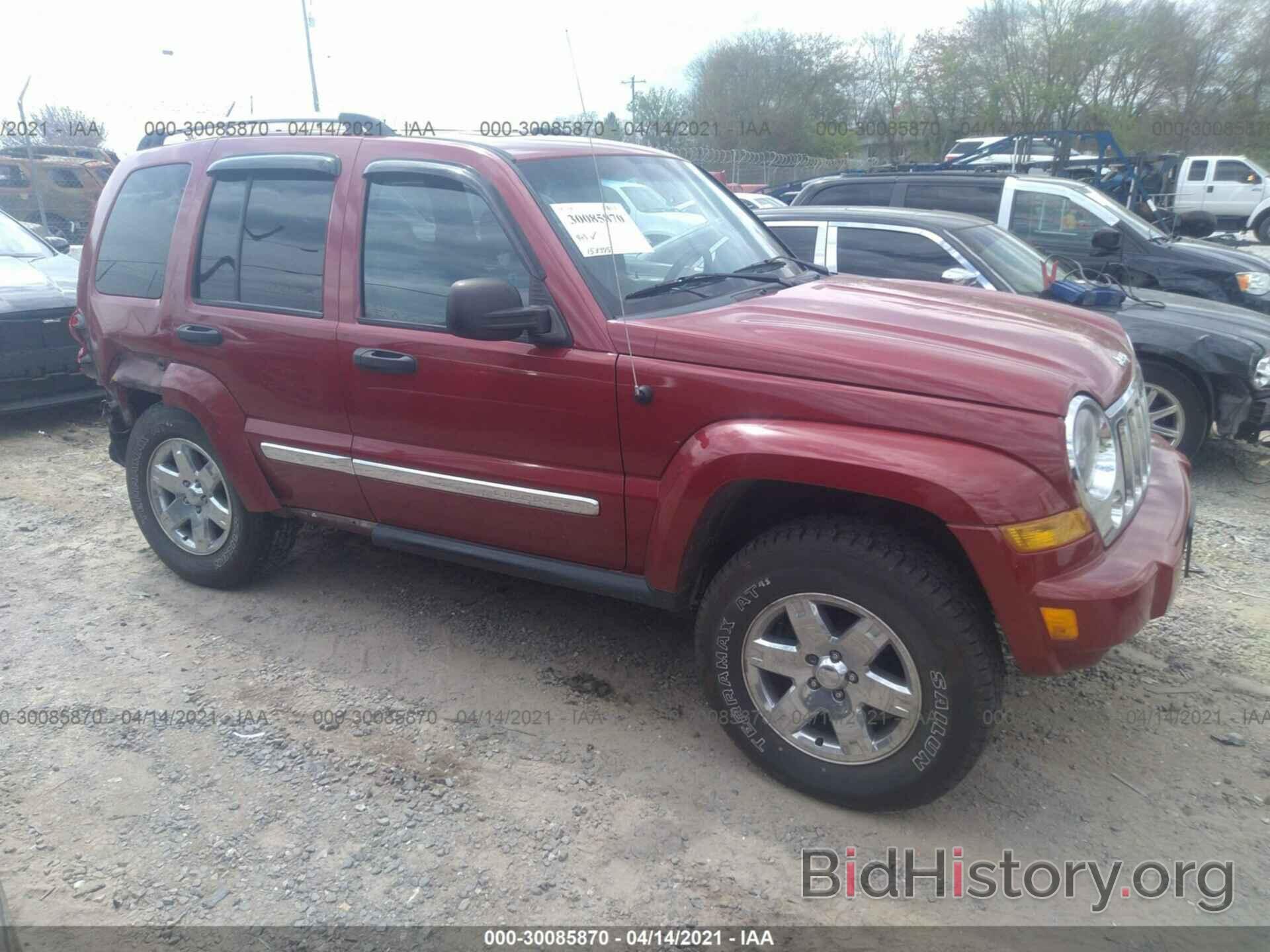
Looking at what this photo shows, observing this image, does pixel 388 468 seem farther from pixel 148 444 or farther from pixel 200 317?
pixel 148 444

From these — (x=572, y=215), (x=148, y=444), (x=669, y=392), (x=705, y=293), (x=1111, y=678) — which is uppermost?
(x=572, y=215)

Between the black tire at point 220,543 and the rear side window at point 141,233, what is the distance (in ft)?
1.93

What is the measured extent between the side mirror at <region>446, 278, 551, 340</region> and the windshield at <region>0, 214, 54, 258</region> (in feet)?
22.1

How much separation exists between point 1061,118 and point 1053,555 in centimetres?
2839

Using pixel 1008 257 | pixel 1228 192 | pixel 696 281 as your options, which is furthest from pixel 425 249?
pixel 1228 192

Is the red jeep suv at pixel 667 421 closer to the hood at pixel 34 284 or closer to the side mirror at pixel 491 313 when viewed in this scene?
the side mirror at pixel 491 313

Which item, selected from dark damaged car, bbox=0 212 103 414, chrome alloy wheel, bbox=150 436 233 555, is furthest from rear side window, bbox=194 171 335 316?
dark damaged car, bbox=0 212 103 414

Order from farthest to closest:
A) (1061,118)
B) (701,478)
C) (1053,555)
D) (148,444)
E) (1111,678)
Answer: (1061,118) < (148,444) < (1111,678) < (701,478) < (1053,555)

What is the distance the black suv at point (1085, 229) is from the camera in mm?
7403

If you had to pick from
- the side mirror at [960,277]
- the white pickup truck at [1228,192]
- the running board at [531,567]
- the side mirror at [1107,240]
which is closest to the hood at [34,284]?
the running board at [531,567]

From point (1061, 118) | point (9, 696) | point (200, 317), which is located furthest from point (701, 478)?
point (1061, 118)

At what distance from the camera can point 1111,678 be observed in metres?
3.67

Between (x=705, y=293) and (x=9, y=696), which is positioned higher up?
(x=705, y=293)

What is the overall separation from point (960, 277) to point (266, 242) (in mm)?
3867
